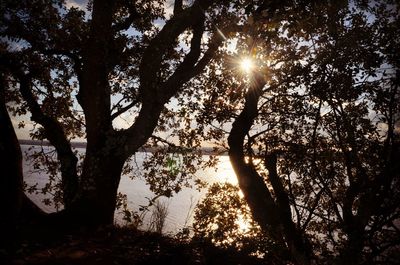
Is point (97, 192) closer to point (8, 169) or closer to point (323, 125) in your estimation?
point (8, 169)

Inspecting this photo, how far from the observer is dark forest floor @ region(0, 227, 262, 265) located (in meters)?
6.09

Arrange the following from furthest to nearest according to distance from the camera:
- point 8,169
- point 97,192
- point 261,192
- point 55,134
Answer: point 55,134, point 97,192, point 261,192, point 8,169

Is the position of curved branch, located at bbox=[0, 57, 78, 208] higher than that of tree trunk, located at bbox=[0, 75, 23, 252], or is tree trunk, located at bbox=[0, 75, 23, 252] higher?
curved branch, located at bbox=[0, 57, 78, 208]

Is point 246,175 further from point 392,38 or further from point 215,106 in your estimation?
point 392,38

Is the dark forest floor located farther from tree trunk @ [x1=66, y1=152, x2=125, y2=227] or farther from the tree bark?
the tree bark

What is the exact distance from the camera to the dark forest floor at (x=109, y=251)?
6.09 meters

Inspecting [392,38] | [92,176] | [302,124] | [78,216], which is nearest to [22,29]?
[92,176]

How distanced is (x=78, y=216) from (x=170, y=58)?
6.96 m

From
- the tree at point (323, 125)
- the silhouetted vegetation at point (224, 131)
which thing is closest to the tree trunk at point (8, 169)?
the silhouetted vegetation at point (224, 131)

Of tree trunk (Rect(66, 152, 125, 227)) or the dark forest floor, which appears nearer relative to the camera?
the dark forest floor

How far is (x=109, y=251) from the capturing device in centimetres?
689

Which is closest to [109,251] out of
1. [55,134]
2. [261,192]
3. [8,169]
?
[8,169]

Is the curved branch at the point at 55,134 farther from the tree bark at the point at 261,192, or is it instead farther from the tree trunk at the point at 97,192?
the tree bark at the point at 261,192

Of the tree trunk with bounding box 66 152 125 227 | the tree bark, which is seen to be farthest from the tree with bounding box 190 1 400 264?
the tree trunk with bounding box 66 152 125 227
